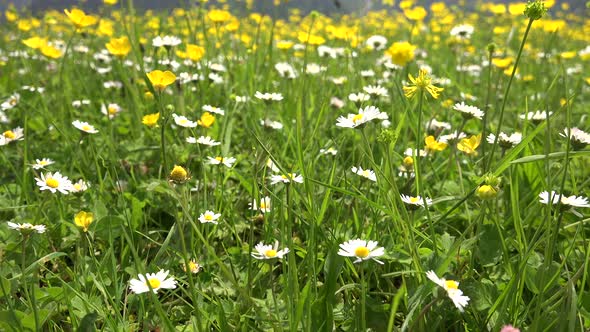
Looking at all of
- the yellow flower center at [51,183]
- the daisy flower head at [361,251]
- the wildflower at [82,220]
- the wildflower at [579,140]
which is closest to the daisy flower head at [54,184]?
the yellow flower center at [51,183]

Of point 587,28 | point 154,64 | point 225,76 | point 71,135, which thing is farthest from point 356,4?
point 587,28

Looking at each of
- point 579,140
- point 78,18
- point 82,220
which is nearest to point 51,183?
point 82,220

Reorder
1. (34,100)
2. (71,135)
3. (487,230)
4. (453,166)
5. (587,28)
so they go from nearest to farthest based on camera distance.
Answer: (487,230) < (453,166) < (71,135) < (34,100) < (587,28)

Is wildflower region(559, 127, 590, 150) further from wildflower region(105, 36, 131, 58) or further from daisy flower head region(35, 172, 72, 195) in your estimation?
wildflower region(105, 36, 131, 58)

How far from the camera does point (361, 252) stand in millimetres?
1006

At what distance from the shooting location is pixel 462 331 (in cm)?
107

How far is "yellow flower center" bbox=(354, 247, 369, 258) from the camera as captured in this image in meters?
1.00

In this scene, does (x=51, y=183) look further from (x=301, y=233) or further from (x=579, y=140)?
(x=579, y=140)

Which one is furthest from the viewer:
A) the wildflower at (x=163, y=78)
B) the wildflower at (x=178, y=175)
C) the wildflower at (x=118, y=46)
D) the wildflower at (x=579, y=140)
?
the wildflower at (x=118, y=46)

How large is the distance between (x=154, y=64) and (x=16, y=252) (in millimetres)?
1494

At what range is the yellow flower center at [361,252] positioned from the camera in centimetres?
100

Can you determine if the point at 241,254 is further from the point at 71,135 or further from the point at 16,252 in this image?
the point at 71,135

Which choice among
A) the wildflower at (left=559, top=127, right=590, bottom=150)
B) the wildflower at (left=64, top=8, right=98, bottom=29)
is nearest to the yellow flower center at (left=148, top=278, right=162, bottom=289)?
the wildflower at (left=559, top=127, right=590, bottom=150)

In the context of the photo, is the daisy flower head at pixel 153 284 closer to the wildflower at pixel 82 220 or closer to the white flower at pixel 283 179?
the wildflower at pixel 82 220
